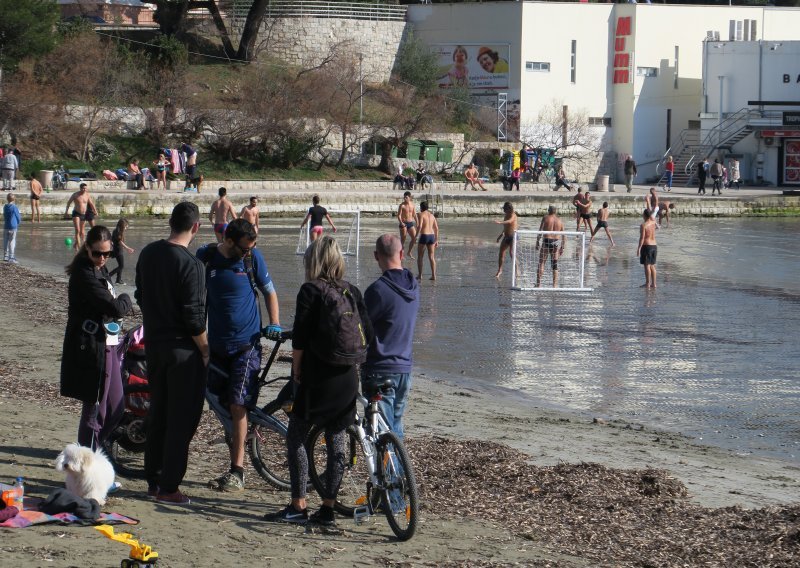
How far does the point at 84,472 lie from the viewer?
21.3 feet

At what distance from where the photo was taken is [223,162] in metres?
50.2

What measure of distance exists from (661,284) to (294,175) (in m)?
28.5

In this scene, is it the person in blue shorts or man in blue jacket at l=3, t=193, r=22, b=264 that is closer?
the person in blue shorts

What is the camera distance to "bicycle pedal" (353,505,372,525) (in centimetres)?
687

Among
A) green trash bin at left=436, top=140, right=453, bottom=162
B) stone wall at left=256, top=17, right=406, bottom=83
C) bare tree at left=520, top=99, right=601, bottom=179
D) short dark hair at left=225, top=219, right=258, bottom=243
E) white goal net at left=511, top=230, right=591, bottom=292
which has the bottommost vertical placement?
white goal net at left=511, top=230, right=591, bottom=292

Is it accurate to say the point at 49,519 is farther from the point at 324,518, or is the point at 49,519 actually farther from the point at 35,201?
the point at 35,201

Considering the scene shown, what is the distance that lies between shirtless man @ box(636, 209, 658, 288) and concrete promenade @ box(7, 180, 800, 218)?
1938 centimetres

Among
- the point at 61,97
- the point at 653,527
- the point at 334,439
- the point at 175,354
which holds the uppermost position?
the point at 61,97

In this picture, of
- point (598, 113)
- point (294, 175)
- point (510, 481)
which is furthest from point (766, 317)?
point (598, 113)

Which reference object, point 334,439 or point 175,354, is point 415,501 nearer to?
point 334,439

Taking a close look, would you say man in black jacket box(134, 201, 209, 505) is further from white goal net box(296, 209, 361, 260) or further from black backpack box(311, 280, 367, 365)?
white goal net box(296, 209, 361, 260)

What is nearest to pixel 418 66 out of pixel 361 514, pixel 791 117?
pixel 791 117

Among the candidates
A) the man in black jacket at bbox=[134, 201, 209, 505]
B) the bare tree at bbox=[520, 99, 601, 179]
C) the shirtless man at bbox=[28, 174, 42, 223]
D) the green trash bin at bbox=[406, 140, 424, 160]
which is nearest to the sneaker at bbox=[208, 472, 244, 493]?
the man in black jacket at bbox=[134, 201, 209, 505]

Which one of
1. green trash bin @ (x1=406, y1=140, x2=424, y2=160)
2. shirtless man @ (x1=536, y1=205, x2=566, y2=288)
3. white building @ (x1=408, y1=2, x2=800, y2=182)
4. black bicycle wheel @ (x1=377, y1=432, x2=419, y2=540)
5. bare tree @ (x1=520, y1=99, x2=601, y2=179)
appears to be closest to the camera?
black bicycle wheel @ (x1=377, y1=432, x2=419, y2=540)
